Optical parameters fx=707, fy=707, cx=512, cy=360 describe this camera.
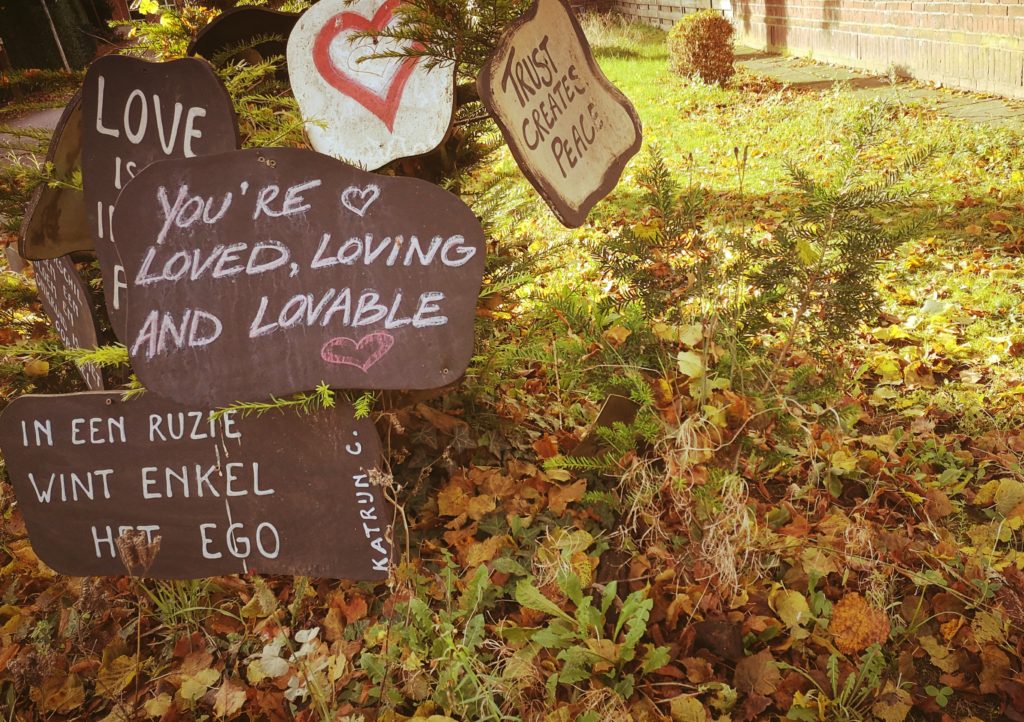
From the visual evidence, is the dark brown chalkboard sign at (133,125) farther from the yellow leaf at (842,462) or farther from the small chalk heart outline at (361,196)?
the yellow leaf at (842,462)

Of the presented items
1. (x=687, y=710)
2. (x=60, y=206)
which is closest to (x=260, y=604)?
(x=687, y=710)

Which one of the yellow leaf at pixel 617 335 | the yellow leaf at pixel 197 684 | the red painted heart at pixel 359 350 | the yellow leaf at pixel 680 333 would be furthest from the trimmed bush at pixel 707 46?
the yellow leaf at pixel 197 684

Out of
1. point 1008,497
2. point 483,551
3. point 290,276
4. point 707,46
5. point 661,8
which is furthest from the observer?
point 661,8

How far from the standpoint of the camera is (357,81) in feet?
6.39

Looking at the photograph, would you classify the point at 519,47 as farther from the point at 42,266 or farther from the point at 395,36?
the point at 42,266

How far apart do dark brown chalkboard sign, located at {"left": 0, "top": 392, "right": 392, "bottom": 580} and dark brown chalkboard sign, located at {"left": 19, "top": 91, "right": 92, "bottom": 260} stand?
52 cm

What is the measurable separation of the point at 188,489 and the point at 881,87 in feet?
30.8

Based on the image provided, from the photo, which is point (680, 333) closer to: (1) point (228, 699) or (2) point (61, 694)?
(1) point (228, 699)

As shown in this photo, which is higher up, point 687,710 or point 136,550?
point 136,550

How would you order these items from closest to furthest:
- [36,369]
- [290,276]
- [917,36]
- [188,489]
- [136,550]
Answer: [136,550] → [290,276] → [188,489] → [36,369] → [917,36]

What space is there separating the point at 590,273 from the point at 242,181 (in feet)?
9.33

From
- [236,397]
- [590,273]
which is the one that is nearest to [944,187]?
[590,273]

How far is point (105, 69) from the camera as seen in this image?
6.37 ft

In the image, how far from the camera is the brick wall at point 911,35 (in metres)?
7.33
